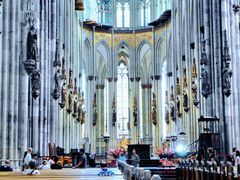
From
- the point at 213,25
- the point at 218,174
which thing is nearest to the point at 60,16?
the point at 213,25

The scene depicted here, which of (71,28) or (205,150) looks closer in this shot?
(205,150)

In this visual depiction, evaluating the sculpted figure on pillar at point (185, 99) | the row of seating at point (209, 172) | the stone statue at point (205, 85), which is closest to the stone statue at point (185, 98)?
the sculpted figure on pillar at point (185, 99)

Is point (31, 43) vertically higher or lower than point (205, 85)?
higher

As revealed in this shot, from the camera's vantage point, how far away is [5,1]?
905 inches

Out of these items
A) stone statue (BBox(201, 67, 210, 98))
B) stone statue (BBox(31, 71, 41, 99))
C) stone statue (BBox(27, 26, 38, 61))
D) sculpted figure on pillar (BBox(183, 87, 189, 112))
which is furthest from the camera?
sculpted figure on pillar (BBox(183, 87, 189, 112))

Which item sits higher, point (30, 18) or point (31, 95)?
point (30, 18)

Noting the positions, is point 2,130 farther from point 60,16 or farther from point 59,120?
point 60,16

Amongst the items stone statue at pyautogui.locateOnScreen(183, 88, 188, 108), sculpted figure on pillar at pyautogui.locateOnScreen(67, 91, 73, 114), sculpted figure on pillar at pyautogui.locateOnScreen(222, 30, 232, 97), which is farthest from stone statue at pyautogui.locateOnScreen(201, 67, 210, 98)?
sculpted figure on pillar at pyautogui.locateOnScreen(67, 91, 73, 114)

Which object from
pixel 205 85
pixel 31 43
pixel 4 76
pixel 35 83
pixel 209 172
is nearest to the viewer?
pixel 209 172

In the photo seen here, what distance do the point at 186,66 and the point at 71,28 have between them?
1212 cm

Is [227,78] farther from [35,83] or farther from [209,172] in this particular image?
[209,172]

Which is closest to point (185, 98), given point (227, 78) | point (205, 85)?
point (205, 85)

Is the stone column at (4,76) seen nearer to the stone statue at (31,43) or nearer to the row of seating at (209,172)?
the stone statue at (31,43)

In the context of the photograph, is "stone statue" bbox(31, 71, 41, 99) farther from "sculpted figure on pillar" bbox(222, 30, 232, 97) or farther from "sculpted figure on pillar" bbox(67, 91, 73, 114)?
"sculpted figure on pillar" bbox(67, 91, 73, 114)
